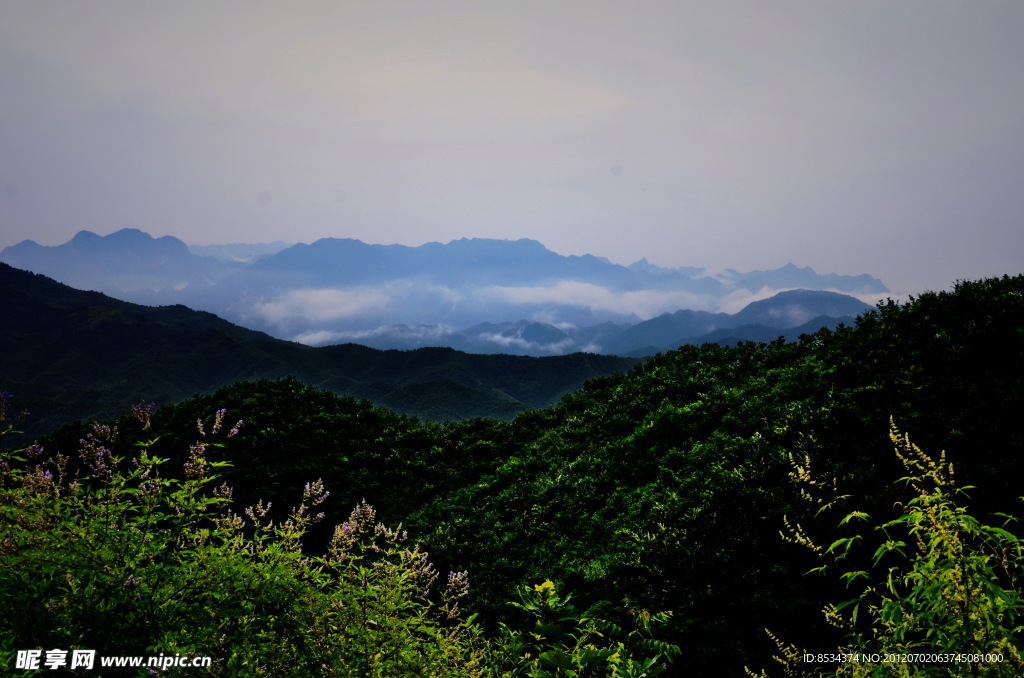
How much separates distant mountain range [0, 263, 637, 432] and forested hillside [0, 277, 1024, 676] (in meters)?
39.9

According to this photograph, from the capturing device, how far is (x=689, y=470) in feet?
36.6

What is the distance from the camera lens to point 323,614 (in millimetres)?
4297

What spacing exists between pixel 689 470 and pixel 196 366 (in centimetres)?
10160

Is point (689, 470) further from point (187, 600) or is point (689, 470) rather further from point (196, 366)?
point (196, 366)

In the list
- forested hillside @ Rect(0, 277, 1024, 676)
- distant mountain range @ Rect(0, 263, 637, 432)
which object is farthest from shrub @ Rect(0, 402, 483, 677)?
distant mountain range @ Rect(0, 263, 637, 432)

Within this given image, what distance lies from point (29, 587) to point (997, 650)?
639 centimetres

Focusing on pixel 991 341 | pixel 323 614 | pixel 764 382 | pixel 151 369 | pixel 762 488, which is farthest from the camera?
pixel 151 369

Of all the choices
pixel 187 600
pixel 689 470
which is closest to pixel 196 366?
pixel 689 470

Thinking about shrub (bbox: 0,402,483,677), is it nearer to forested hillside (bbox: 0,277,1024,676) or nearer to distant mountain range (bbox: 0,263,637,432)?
forested hillside (bbox: 0,277,1024,676)

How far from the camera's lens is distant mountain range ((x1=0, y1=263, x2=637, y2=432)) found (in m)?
62.8

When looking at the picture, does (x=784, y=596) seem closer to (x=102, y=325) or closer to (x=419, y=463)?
(x=419, y=463)

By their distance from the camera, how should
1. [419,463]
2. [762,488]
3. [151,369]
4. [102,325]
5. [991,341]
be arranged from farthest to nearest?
[102,325]
[151,369]
[419,463]
[991,341]
[762,488]

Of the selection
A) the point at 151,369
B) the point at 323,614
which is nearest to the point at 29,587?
the point at 323,614

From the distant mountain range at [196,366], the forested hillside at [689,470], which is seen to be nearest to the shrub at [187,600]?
the forested hillside at [689,470]
